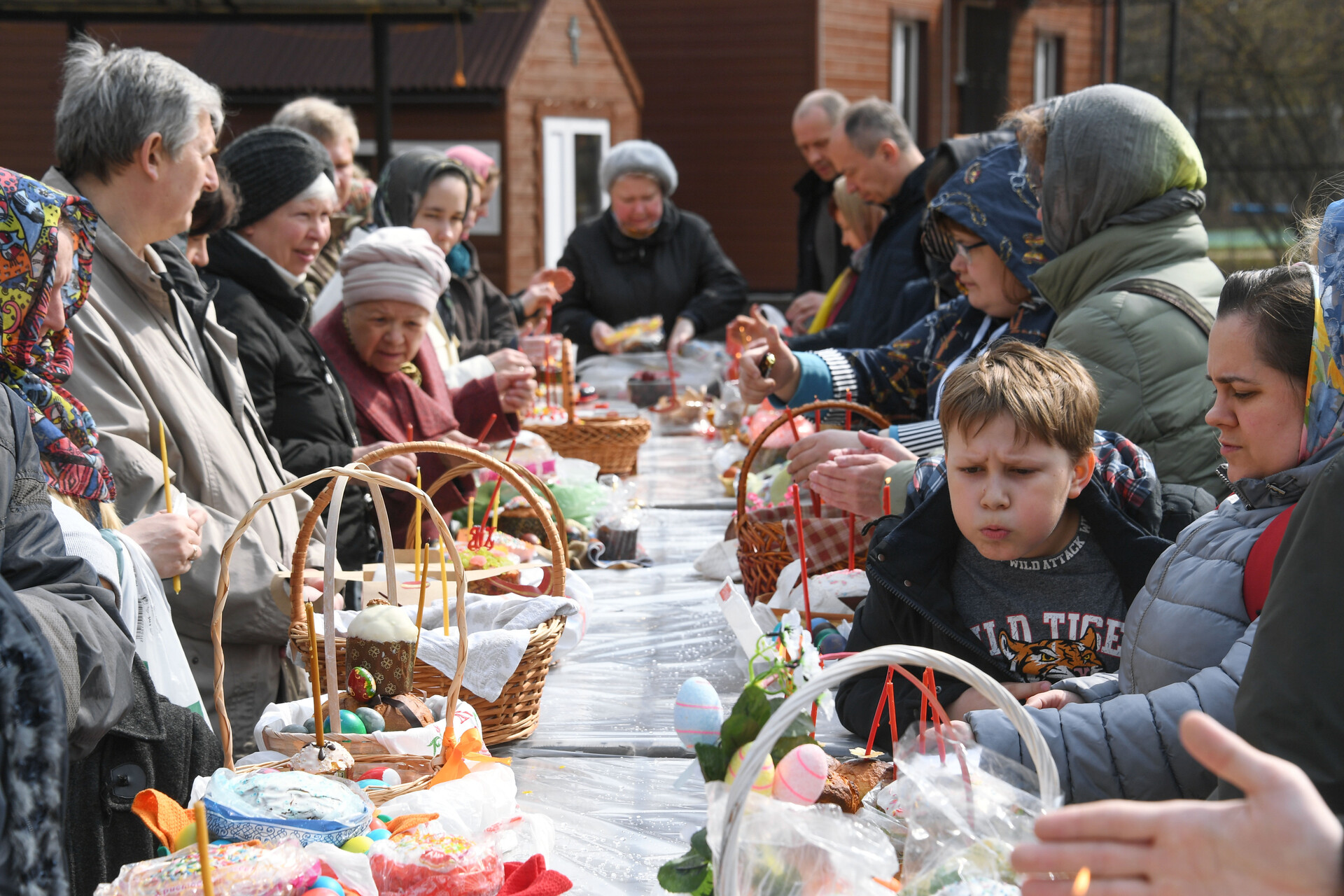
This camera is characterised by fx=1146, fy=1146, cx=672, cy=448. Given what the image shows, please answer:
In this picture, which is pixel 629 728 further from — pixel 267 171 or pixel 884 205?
pixel 884 205

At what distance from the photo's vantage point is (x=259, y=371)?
2.89 meters

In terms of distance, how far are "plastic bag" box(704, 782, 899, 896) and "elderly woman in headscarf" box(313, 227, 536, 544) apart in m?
2.08

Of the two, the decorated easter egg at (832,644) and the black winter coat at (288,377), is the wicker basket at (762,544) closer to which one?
the decorated easter egg at (832,644)

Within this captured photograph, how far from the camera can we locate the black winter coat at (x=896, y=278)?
4.04 meters

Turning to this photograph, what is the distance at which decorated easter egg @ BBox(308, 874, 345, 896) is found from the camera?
51.1 inches

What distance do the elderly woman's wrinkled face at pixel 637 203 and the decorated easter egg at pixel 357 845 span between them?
5.05 meters

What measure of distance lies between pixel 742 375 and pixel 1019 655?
1614 mm

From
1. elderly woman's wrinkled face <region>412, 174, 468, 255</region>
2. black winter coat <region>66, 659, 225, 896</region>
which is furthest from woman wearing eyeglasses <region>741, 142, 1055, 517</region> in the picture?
elderly woman's wrinkled face <region>412, 174, 468, 255</region>

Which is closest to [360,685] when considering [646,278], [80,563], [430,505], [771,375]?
[430,505]

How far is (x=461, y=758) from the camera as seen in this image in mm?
1687

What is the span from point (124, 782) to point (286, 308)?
1.58 metres

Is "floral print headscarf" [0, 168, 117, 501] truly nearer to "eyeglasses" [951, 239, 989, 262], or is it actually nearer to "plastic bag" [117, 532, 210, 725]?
"plastic bag" [117, 532, 210, 725]

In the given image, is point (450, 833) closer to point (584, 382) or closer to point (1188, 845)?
point (1188, 845)

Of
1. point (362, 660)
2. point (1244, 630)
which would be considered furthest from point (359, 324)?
point (1244, 630)
